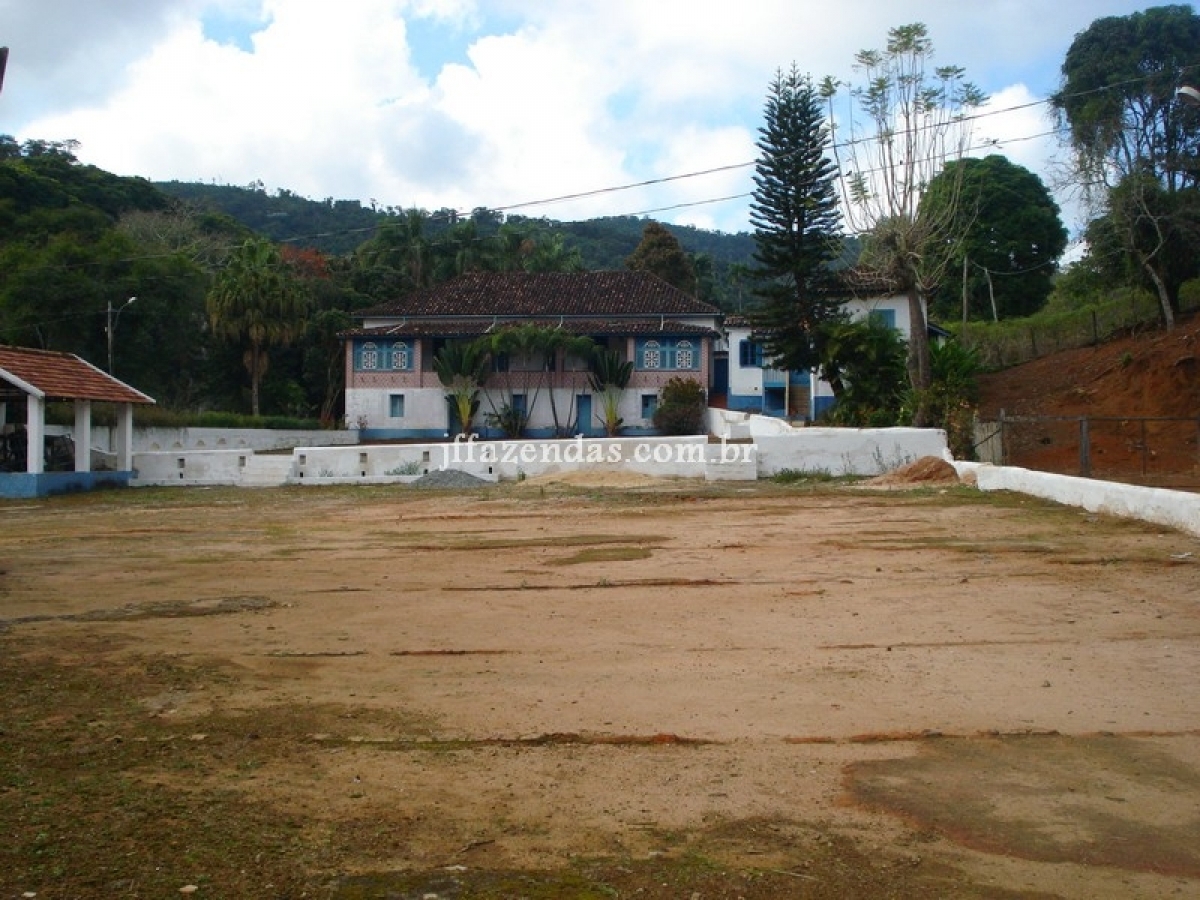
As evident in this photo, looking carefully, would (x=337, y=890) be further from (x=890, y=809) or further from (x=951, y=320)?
(x=951, y=320)

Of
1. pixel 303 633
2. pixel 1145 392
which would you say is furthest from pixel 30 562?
pixel 1145 392

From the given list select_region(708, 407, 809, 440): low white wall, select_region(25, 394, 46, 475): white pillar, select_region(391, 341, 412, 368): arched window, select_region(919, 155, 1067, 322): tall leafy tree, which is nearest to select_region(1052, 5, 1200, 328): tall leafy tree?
select_region(919, 155, 1067, 322): tall leafy tree

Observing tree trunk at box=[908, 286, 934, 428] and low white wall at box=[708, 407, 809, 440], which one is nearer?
tree trunk at box=[908, 286, 934, 428]

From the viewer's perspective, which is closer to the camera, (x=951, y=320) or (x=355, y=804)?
(x=355, y=804)

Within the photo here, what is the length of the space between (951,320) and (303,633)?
49.1 meters

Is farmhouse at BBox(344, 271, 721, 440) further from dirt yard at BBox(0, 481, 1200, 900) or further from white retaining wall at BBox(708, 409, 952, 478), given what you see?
dirt yard at BBox(0, 481, 1200, 900)

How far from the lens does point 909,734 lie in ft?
18.8

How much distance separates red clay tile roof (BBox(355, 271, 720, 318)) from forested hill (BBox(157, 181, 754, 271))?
83.4 ft

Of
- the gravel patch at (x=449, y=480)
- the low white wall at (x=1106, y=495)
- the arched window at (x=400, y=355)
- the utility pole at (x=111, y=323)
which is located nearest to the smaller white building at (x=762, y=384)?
the arched window at (x=400, y=355)

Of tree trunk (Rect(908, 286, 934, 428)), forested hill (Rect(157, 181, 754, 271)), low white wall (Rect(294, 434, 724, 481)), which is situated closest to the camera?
low white wall (Rect(294, 434, 724, 481))

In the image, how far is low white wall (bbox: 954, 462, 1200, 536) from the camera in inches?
517

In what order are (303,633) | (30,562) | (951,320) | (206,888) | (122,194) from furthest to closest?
(122,194), (951,320), (30,562), (303,633), (206,888)

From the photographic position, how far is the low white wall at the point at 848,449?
24016 millimetres

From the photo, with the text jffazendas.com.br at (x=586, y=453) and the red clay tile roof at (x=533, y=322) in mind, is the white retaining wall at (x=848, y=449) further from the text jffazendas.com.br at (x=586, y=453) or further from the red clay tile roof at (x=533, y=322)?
the red clay tile roof at (x=533, y=322)
